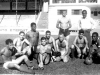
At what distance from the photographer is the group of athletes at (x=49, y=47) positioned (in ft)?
23.2

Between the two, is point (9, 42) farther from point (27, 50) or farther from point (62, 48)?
point (62, 48)

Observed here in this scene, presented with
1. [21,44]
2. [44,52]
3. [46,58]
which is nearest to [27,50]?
[21,44]

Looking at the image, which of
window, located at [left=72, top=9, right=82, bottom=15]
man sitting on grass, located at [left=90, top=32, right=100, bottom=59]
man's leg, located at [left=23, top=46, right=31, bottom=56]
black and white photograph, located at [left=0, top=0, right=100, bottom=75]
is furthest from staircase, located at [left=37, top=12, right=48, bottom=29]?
man's leg, located at [left=23, top=46, right=31, bottom=56]

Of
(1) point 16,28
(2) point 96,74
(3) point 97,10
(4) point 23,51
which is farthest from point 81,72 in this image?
(3) point 97,10

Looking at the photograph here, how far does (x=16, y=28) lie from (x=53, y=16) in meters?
8.42

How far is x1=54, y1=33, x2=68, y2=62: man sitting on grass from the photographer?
26.2 ft

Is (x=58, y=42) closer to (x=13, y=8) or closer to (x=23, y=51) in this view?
(x=23, y=51)

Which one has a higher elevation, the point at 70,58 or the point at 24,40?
the point at 24,40

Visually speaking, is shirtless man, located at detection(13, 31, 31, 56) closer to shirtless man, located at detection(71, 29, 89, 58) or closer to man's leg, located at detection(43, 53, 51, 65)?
man's leg, located at detection(43, 53, 51, 65)

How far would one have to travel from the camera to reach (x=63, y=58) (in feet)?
26.2

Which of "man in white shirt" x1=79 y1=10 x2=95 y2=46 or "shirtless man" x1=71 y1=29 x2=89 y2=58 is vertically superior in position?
"man in white shirt" x1=79 y1=10 x2=95 y2=46

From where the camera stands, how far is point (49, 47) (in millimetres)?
7629

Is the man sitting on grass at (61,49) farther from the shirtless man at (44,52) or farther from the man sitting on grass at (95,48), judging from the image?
the man sitting on grass at (95,48)

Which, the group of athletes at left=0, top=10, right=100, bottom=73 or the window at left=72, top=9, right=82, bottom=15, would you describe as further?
the window at left=72, top=9, right=82, bottom=15
